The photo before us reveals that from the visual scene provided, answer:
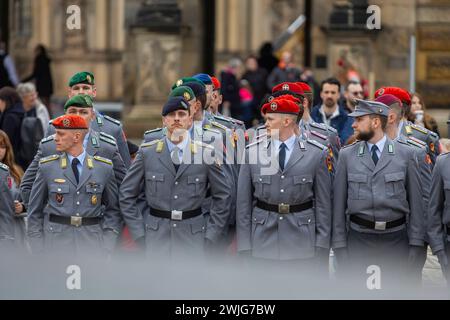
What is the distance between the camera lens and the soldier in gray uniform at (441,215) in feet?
26.8

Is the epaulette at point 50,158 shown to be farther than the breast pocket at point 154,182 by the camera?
Yes

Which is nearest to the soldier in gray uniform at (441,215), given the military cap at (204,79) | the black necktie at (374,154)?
the black necktie at (374,154)

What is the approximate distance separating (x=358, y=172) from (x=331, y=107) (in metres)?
4.49

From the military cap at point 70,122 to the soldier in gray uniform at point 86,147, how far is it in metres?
0.54

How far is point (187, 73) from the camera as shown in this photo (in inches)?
912

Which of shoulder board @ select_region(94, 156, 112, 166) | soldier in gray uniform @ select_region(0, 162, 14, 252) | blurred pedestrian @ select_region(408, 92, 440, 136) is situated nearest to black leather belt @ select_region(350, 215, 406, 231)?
shoulder board @ select_region(94, 156, 112, 166)

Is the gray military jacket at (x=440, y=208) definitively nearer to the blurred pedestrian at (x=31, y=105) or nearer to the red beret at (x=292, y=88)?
the red beret at (x=292, y=88)

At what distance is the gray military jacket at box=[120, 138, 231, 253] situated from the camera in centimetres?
822

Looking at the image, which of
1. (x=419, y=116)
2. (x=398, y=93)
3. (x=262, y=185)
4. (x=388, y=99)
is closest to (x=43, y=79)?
(x=419, y=116)

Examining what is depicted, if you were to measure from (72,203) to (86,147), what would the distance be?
0.94m

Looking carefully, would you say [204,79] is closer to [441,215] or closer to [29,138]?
[441,215]

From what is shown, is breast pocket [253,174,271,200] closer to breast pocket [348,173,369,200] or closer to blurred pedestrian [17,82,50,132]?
breast pocket [348,173,369,200]
